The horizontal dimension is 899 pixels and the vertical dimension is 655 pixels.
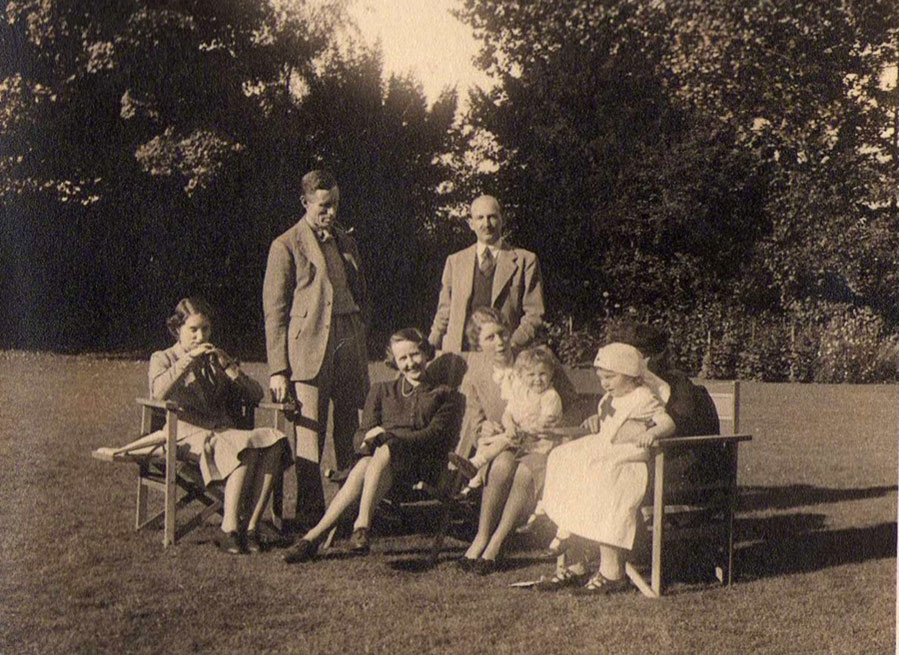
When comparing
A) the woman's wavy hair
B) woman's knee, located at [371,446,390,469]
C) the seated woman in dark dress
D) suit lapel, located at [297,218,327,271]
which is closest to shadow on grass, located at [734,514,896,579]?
the woman's wavy hair

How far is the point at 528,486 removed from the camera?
4047mm

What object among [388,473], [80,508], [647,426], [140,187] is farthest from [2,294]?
[647,426]

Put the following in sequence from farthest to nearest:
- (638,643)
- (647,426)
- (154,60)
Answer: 1. (154,60)
2. (647,426)
3. (638,643)

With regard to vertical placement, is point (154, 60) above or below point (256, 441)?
above

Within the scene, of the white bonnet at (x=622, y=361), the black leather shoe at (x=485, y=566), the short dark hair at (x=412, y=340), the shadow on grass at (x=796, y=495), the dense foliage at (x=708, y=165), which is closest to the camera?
the white bonnet at (x=622, y=361)

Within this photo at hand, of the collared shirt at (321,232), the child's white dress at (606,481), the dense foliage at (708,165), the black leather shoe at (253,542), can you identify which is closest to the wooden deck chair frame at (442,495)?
the black leather shoe at (253,542)

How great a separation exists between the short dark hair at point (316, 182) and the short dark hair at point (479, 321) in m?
0.87

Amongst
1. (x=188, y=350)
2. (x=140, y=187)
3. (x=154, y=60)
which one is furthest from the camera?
(x=140, y=187)

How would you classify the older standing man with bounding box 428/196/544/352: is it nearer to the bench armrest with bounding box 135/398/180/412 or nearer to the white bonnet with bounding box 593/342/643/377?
the white bonnet with bounding box 593/342/643/377

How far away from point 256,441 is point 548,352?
52.4 inches

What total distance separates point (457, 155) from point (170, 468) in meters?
2.55

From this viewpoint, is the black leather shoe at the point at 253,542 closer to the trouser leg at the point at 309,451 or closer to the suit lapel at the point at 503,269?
the trouser leg at the point at 309,451

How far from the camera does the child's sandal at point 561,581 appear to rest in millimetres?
3674

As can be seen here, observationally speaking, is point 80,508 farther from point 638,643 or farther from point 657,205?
point 657,205
